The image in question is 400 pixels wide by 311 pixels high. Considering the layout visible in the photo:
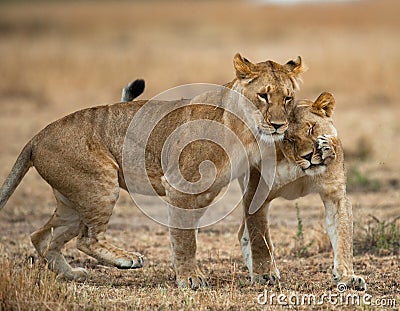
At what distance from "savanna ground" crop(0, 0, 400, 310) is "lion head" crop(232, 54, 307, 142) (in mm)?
953

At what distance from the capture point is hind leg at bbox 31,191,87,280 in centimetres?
561

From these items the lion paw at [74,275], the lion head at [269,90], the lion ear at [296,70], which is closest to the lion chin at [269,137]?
the lion head at [269,90]

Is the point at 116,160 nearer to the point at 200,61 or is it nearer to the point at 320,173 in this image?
the point at 320,173

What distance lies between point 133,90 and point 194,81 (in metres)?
11.9

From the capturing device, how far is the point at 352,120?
1290 cm

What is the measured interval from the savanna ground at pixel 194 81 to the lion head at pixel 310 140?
2.38 feet

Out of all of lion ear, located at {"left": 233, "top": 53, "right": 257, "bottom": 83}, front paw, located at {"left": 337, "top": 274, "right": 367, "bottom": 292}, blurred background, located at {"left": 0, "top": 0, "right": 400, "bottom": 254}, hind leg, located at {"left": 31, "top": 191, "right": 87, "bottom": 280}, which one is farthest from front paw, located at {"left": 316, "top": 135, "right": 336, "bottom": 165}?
blurred background, located at {"left": 0, "top": 0, "right": 400, "bottom": 254}

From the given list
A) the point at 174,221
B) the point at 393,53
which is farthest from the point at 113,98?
the point at 174,221

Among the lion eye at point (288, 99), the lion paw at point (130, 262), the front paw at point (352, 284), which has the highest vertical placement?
the lion eye at point (288, 99)

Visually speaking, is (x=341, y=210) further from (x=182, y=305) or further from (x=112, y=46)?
(x=112, y=46)

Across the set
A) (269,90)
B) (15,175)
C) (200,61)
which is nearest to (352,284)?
(269,90)

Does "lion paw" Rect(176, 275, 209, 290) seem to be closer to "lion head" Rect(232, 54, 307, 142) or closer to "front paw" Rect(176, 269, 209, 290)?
"front paw" Rect(176, 269, 209, 290)

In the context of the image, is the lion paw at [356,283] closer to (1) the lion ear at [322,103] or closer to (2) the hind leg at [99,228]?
(1) the lion ear at [322,103]

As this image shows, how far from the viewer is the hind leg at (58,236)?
5613 millimetres
